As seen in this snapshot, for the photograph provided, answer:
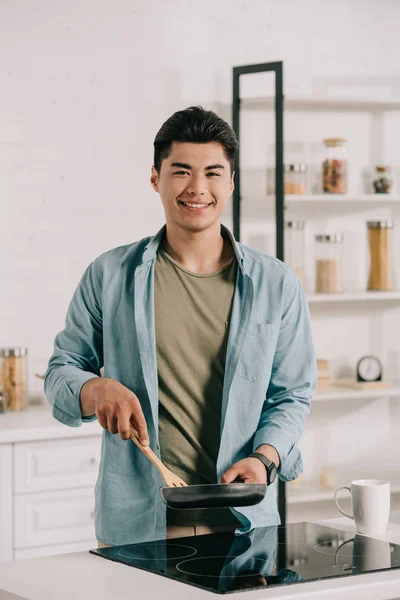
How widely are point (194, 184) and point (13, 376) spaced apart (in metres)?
1.77

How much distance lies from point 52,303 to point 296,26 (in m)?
1.61

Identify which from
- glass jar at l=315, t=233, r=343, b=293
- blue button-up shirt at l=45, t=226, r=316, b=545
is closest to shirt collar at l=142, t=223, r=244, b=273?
blue button-up shirt at l=45, t=226, r=316, b=545

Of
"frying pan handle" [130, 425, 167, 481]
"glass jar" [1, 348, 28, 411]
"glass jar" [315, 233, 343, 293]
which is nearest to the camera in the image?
"frying pan handle" [130, 425, 167, 481]

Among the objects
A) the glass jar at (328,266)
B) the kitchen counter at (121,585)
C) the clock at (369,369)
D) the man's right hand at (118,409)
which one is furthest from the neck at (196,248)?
the clock at (369,369)

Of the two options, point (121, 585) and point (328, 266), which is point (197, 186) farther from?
point (328, 266)

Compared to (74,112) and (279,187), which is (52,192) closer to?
(74,112)

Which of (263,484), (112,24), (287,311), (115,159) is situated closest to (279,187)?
(115,159)

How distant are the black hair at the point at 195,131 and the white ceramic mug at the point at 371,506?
751 mm

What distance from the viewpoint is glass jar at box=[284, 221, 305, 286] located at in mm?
3941

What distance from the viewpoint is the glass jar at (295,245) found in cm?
394

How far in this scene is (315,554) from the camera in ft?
5.51

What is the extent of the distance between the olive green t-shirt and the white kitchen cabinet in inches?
50.2

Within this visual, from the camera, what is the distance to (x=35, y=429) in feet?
10.4

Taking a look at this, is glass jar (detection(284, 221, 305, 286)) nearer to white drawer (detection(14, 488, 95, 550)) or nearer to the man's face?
white drawer (detection(14, 488, 95, 550))
